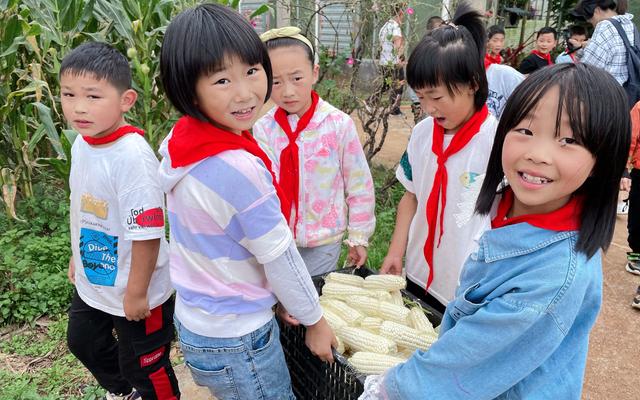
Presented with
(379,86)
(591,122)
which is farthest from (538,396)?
(379,86)

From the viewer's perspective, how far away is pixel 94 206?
1818 millimetres

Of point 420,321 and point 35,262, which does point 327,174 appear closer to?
point 420,321

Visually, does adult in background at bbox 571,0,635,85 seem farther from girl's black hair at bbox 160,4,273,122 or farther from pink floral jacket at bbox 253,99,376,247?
girl's black hair at bbox 160,4,273,122

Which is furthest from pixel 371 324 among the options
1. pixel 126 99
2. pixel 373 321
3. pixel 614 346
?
pixel 614 346

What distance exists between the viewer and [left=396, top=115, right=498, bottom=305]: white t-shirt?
177 centimetres

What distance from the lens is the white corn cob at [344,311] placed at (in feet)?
5.75

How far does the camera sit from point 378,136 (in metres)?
7.40

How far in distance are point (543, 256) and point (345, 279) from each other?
3.16ft

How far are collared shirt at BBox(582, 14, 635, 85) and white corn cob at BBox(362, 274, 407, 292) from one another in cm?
355

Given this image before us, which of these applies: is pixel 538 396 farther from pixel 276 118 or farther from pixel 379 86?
pixel 379 86

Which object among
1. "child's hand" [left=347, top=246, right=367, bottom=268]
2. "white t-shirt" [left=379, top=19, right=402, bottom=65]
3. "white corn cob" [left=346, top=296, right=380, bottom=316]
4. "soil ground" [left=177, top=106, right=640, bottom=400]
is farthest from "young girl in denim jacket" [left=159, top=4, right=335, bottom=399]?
"white t-shirt" [left=379, top=19, right=402, bottom=65]

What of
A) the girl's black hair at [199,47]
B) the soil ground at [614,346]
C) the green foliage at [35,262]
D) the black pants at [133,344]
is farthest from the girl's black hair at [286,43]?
the green foliage at [35,262]

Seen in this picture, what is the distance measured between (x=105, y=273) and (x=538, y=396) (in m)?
1.50

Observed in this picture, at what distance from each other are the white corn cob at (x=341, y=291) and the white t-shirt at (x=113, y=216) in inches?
24.8
